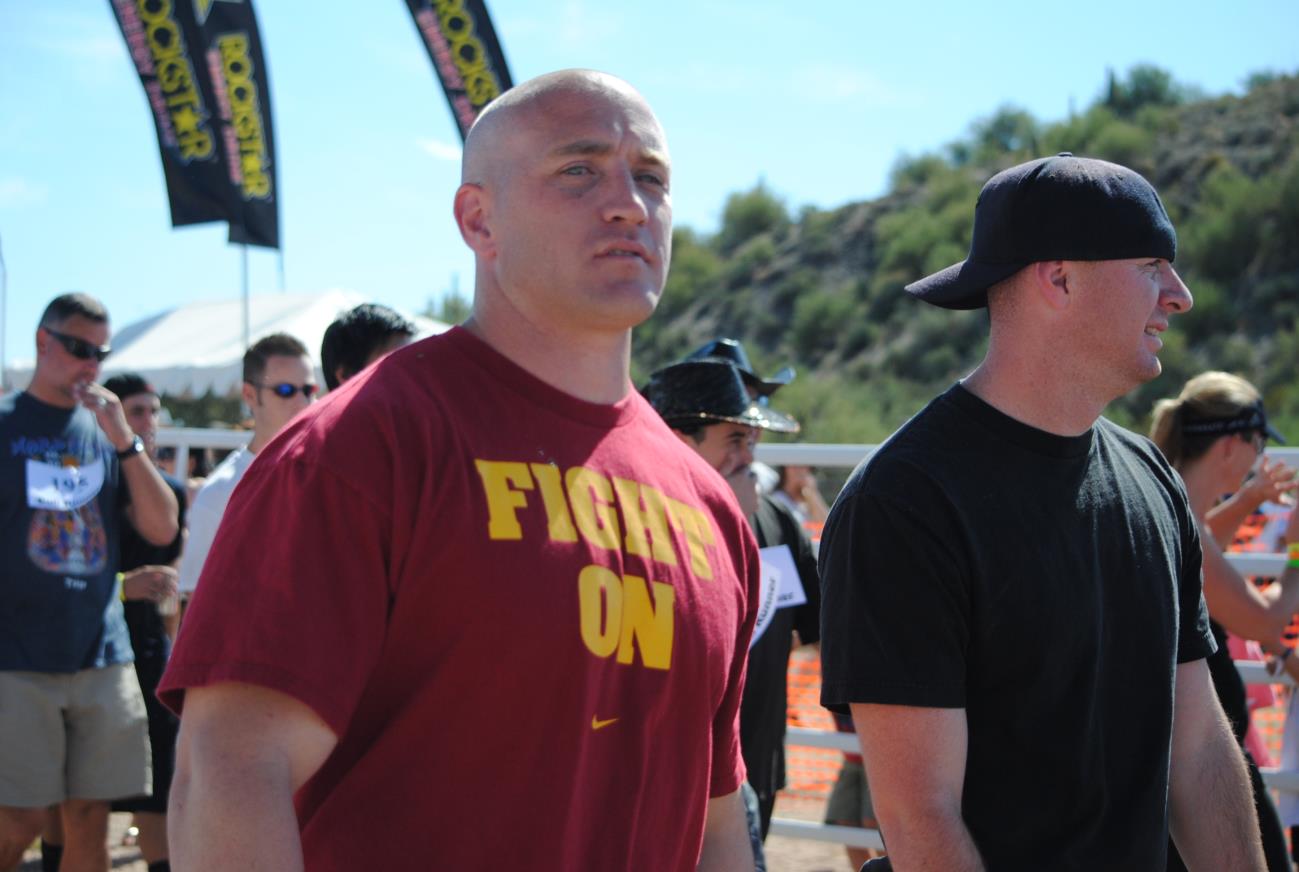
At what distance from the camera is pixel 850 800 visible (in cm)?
649

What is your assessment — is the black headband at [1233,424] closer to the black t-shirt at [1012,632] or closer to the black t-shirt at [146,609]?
the black t-shirt at [1012,632]

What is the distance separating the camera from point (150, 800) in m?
5.49

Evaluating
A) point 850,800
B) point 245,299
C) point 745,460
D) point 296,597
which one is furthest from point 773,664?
point 245,299

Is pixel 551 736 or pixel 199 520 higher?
pixel 199 520

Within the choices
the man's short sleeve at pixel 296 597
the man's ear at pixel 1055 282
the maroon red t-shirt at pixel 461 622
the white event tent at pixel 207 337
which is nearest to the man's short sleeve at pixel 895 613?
the maroon red t-shirt at pixel 461 622

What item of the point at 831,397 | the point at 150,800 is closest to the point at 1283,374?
the point at 831,397

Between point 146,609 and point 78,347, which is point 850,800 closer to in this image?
point 146,609

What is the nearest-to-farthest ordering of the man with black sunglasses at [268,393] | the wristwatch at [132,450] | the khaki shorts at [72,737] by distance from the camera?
the khaki shorts at [72,737]
the man with black sunglasses at [268,393]
the wristwatch at [132,450]

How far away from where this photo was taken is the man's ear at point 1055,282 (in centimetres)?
262

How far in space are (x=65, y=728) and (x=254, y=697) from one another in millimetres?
3758

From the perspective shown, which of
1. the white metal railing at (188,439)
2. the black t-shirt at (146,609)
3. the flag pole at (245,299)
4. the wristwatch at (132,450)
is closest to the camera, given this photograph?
the wristwatch at (132,450)

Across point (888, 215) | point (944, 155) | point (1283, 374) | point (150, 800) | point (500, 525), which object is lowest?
point (150, 800)

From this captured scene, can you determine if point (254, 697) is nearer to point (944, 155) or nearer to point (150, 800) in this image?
point (150, 800)

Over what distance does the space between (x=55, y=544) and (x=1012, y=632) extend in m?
3.76
